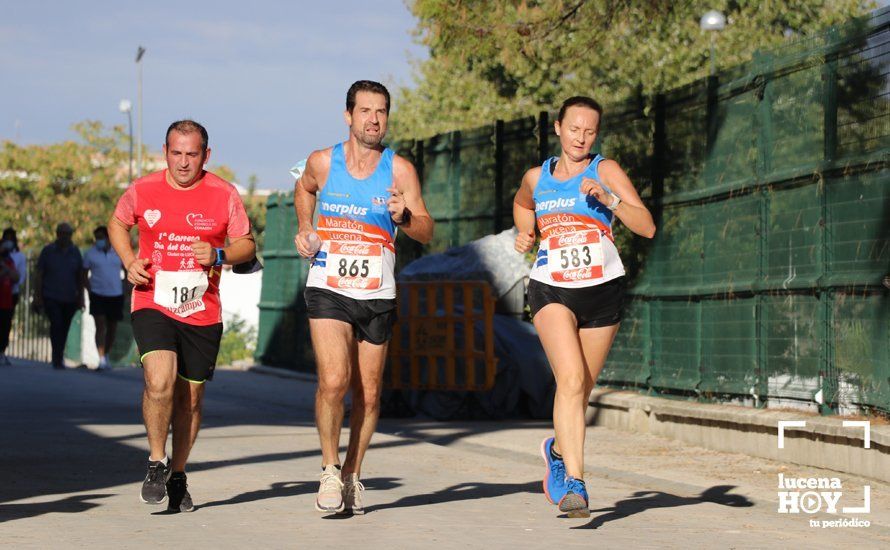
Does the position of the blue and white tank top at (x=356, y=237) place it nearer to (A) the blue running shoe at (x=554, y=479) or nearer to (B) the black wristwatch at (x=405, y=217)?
(B) the black wristwatch at (x=405, y=217)

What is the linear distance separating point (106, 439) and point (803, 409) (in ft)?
16.9

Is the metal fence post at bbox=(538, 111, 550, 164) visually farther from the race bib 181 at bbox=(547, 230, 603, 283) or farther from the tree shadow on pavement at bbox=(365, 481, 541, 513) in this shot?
the race bib 181 at bbox=(547, 230, 603, 283)

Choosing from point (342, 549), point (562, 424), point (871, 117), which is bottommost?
point (342, 549)

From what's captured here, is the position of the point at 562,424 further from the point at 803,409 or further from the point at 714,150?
the point at 714,150

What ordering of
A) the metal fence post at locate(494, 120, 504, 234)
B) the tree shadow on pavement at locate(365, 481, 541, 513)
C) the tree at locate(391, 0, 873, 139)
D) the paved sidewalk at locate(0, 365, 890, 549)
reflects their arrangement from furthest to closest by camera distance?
1. the metal fence post at locate(494, 120, 504, 234)
2. the tree at locate(391, 0, 873, 139)
3. the tree shadow on pavement at locate(365, 481, 541, 513)
4. the paved sidewalk at locate(0, 365, 890, 549)

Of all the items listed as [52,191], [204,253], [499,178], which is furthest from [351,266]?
[52,191]

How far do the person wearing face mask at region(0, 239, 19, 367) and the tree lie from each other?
6687mm

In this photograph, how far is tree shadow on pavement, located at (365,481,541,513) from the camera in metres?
8.93

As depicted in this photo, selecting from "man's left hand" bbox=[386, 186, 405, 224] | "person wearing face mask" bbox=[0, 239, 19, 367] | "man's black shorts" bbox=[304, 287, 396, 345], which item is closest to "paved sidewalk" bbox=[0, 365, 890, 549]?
"man's black shorts" bbox=[304, 287, 396, 345]

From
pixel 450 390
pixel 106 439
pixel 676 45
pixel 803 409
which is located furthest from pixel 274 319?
pixel 676 45

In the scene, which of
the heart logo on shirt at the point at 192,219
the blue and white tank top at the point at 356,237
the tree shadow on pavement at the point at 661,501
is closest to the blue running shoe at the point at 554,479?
the tree shadow on pavement at the point at 661,501

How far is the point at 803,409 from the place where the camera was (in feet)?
38.3

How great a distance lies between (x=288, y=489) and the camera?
31.5 ft

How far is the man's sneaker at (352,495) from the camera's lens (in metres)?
8.30
